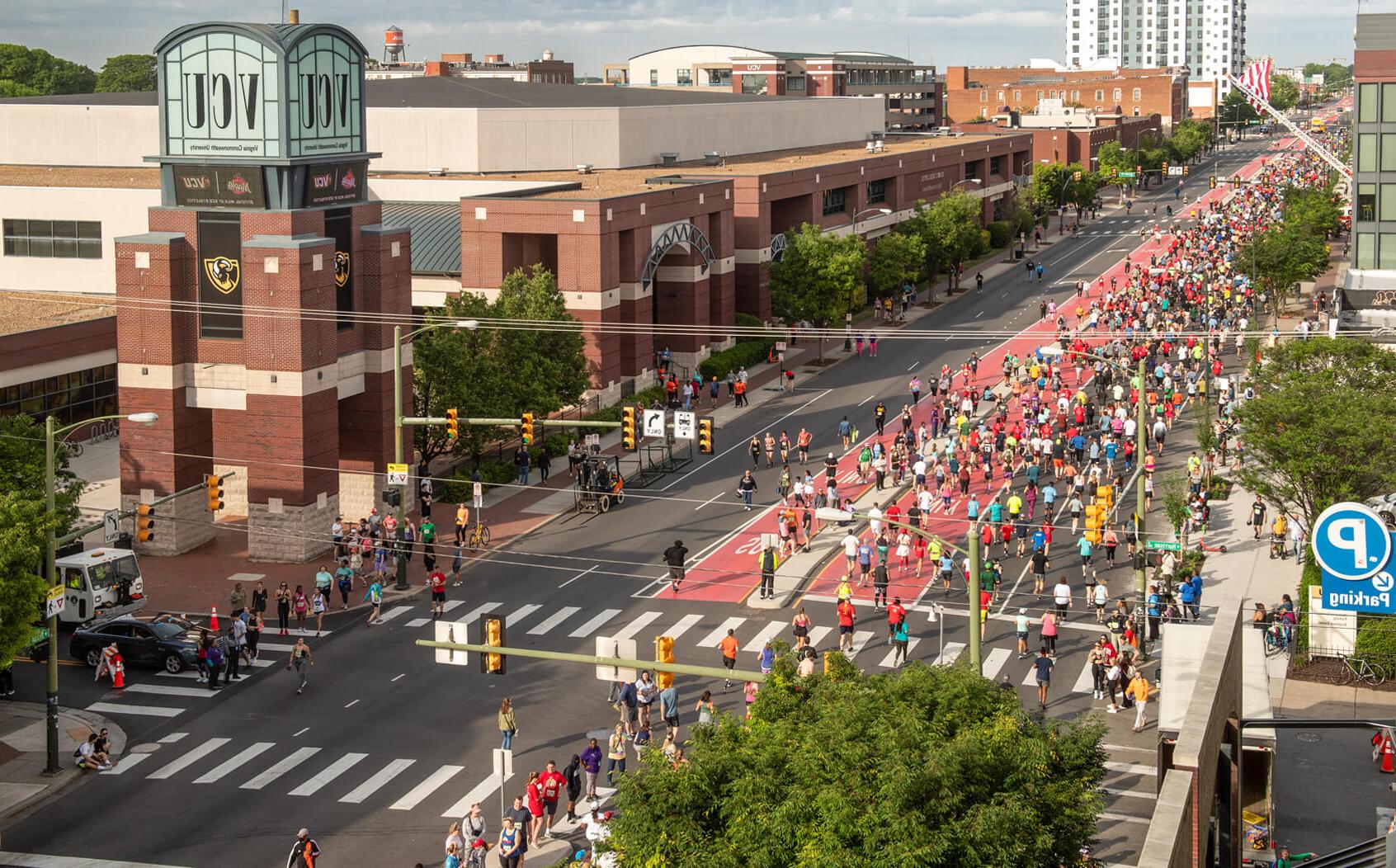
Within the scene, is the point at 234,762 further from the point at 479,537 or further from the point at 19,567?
the point at 479,537

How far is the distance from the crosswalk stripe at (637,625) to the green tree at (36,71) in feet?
508

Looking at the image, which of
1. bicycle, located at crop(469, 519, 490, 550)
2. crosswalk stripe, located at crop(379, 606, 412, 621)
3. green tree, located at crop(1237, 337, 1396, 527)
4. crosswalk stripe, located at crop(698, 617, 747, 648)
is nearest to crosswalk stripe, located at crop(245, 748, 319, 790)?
crosswalk stripe, located at crop(379, 606, 412, 621)

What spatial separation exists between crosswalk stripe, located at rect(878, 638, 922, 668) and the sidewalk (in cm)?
1651

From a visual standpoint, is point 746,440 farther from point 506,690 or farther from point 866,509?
point 506,690

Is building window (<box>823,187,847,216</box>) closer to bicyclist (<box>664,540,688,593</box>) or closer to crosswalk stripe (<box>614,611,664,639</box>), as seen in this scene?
bicyclist (<box>664,540,688,593</box>)

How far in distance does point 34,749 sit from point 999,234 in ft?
325

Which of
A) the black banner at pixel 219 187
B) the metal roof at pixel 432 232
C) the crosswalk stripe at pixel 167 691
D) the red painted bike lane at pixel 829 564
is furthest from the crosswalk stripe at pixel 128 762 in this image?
the metal roof at pixel 432 232

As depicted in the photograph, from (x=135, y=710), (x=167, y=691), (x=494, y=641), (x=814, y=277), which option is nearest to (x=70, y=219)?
(x=814, y=277)

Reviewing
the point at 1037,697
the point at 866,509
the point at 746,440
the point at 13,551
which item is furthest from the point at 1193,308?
the point at 13,551

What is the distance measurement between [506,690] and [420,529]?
1265 cm

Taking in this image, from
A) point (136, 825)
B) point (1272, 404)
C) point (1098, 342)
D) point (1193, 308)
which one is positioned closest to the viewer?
point (136, 825)

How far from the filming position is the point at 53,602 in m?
34.0

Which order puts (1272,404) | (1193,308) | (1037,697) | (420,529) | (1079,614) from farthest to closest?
(1193,308) < (420,529) < (1272,404) < (1079,614) < (1037,697)

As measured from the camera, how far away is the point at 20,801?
106ft
